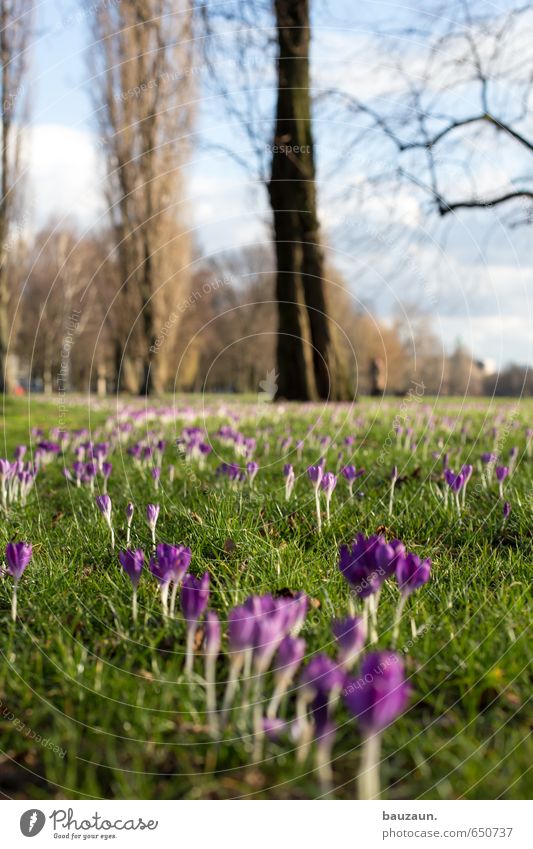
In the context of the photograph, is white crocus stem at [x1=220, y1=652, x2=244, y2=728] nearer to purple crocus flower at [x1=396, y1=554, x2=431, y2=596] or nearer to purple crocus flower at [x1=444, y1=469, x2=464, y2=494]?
purple crocus flower at [x1=396, y1=554, x2=431, y2=596]

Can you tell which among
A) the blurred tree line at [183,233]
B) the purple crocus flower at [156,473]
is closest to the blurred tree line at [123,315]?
the blurred tree line at [183,233]

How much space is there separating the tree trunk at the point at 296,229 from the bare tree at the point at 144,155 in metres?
2.78

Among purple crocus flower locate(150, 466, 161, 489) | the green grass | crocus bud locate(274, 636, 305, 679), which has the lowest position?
the green grass

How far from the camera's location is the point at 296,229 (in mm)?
14406

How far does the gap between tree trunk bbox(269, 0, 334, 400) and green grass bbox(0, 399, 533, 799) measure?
8.59 metres

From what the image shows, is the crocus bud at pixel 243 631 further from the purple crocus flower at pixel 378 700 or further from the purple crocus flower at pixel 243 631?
the purple crocus flower at pixel 378 700

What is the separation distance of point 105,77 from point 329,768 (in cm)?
2618

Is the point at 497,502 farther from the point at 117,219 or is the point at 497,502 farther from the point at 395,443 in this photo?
the point at 117,219

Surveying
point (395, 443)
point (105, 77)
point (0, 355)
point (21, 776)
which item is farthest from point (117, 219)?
point (21, 776)

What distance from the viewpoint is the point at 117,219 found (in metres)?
25.8

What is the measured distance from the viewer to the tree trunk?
1221cm

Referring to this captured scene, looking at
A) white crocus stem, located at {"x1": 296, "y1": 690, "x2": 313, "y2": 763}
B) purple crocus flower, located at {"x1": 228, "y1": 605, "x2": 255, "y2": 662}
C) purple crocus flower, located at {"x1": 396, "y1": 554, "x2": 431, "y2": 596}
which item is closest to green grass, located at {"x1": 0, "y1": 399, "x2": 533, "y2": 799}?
white crocus stem, located at {"x1": 296, "y1": 690, "x2": 313, "y2": 763}

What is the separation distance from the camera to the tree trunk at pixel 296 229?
12.2 meters

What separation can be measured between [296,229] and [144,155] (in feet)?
20.9
